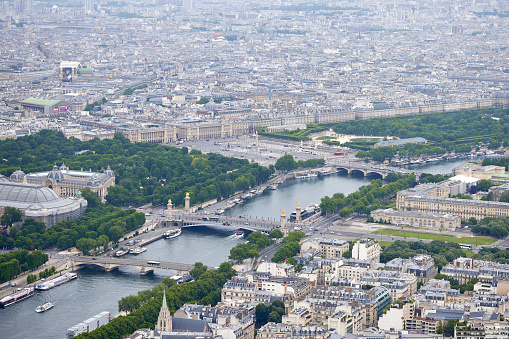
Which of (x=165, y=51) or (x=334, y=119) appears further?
(x=165, y=51)

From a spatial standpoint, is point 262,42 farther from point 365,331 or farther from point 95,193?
point 365,331

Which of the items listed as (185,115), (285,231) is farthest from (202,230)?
(185,115)

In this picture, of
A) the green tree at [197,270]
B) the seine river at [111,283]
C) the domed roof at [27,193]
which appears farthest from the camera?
the domed roof at [27,193]

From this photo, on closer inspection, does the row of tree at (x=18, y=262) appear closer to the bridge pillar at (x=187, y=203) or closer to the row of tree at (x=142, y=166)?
the bridge pillar at (x=187, y=203)

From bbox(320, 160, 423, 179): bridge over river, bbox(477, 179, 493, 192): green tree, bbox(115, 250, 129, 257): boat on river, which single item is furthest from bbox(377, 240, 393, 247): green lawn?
bbox(320, 160, 423, 179): bridge over river

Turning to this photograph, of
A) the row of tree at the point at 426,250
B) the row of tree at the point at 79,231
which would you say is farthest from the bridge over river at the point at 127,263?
the row of tree at the point at 426,250

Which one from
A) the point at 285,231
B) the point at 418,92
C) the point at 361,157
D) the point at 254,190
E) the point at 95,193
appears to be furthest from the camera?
the point at 418,92

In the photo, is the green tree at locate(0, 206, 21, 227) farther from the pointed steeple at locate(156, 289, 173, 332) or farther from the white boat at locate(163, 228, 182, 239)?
the pointed steeple at locate(156, 289, 173, 332)
